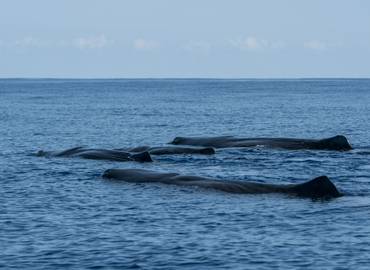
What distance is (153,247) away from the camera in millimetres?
30266

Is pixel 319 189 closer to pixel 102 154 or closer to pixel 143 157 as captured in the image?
pixel 143 157

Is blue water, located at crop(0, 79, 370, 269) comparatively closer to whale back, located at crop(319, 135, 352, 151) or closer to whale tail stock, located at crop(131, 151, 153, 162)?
whale tail stock, located at crop(131, 151, 153, 162)

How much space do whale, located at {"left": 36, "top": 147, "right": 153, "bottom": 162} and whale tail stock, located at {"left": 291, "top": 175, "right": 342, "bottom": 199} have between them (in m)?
16.9

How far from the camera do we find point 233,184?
42000mm

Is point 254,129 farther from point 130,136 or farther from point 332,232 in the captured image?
point 332,232

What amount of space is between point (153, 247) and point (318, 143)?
3406 cm

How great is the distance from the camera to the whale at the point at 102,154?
55094 mm

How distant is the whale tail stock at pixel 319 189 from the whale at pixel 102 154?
16.9 metres

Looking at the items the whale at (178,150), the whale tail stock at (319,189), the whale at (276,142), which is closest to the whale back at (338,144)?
the whale at (276,142)

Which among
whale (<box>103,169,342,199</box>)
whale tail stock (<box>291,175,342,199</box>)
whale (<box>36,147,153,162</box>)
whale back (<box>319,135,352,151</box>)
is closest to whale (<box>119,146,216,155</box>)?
whale (<box>36,147,153,162</box>)

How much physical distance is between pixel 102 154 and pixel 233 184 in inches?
667

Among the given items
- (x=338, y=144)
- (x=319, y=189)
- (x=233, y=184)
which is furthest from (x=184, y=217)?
(x=338, y=144)

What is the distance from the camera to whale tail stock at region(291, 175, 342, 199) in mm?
39500

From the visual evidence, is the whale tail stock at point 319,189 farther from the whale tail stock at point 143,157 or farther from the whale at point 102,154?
the whale at point 102,154
